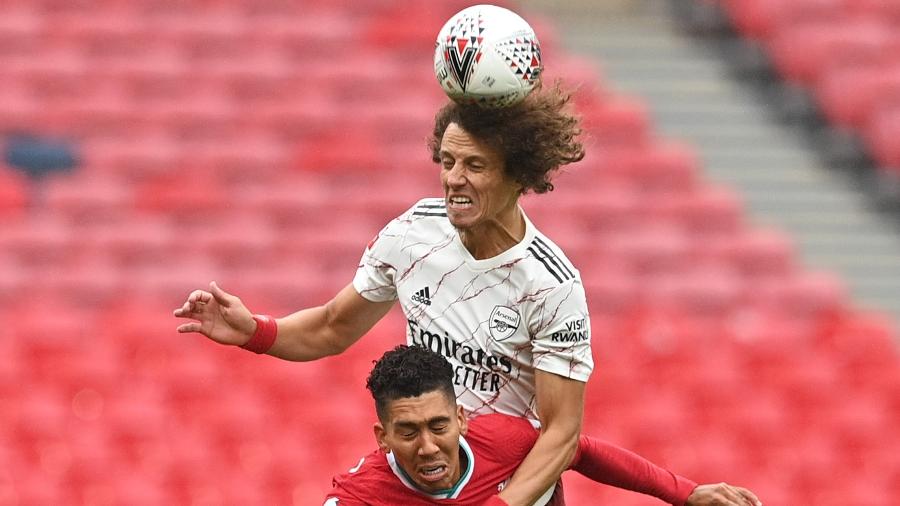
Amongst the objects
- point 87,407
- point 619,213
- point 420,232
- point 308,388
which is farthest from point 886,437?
point 420,232

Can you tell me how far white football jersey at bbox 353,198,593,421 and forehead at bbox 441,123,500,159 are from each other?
261mm

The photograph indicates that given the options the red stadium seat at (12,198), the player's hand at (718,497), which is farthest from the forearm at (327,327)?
the red stadium seat at (12,198)

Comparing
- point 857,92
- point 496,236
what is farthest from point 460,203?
point 857,92

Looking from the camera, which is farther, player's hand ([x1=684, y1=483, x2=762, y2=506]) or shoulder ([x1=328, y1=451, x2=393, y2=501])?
player's hand ([x1=684, y1=483, x2=762, y2=506])

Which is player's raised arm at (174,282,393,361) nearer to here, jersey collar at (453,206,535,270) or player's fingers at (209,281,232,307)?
player's fingers at (209,281,232,307)

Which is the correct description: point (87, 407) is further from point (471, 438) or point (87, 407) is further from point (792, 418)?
point (471, 438)

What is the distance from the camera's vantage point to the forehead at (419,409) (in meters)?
4.09

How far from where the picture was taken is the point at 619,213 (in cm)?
990

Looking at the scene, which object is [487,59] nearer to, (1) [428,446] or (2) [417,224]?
(2) [417,224]

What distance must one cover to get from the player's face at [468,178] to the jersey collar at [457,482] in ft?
1.77

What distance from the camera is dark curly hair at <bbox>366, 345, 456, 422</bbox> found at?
4113 millimetres

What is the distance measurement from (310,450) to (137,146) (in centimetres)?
244

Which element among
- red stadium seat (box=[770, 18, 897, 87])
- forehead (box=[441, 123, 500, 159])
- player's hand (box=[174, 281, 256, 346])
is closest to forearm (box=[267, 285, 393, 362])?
player's hand (box=[174, 281, 256, 346])

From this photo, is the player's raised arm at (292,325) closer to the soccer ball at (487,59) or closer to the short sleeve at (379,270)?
the short sleeve at (379,270)
